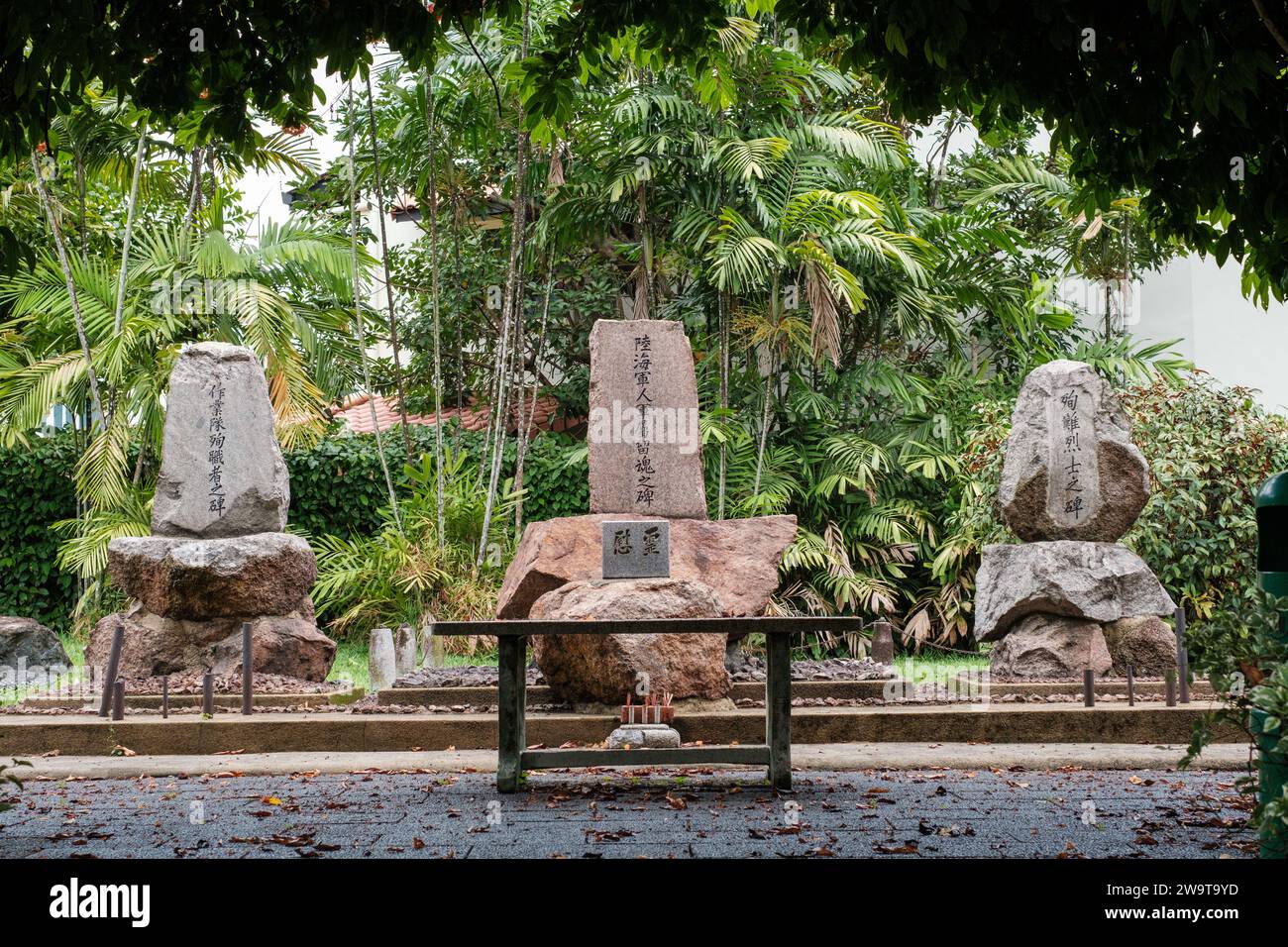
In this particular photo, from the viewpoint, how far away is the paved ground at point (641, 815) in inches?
146

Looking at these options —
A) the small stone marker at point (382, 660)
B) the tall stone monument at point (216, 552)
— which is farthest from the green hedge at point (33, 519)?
the small stone marker at point (382, 660)

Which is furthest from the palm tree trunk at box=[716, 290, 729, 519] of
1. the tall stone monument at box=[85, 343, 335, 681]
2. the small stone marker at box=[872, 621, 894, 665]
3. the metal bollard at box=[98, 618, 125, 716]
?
the metal bollard at box=[98, 618, 125, 716]

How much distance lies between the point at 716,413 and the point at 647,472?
11.2 ft

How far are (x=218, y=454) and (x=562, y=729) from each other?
3.83m

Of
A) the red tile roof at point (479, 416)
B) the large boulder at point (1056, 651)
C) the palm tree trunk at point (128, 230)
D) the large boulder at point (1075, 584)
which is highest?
the palm tree trunk at point (128, 230)

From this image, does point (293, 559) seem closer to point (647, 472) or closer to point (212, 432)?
point (212, 432)

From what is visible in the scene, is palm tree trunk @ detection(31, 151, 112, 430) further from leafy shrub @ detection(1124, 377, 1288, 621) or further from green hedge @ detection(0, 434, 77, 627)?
leafy shrub @ detection(1124, 377, 1288, 621)

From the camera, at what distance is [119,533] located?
10.7 meters

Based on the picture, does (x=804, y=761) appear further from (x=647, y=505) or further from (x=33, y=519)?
(x=33, y=519)

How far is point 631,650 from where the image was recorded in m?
6.44

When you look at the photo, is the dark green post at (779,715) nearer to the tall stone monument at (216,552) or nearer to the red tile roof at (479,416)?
the tall stone monument at (216,552)

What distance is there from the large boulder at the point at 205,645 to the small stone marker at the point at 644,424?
2380 millimetres
